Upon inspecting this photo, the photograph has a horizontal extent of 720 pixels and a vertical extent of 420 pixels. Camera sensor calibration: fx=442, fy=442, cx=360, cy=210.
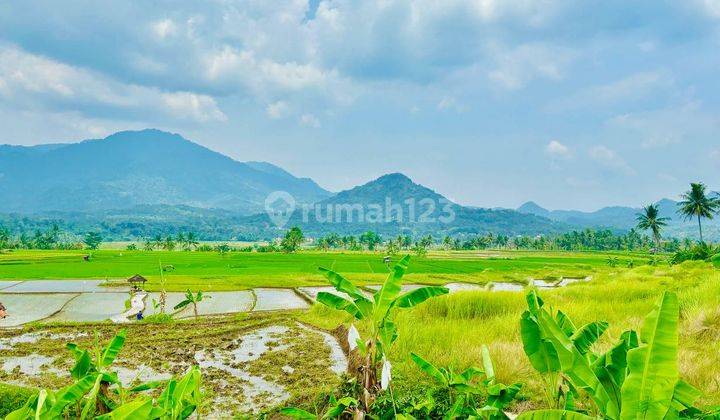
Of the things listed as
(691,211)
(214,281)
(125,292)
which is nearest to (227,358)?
(125,292)

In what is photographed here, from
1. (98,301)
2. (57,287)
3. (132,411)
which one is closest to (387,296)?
(132,411)

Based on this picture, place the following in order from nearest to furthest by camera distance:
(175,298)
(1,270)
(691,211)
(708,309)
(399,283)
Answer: (399,283) → (708,309) → (175,298) → (1,270) → (691,211)

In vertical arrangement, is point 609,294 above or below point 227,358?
above

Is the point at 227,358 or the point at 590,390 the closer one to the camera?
the point at 590,390

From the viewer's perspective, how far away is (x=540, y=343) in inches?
75.1

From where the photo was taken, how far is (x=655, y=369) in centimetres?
145

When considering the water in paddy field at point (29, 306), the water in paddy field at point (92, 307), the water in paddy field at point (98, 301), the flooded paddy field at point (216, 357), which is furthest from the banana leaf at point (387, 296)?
the water in paddy field at point (29, 306)

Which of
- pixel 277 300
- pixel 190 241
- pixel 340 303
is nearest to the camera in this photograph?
pixel 340 303

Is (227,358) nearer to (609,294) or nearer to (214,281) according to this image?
(609,294)

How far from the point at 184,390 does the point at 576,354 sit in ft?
5.74

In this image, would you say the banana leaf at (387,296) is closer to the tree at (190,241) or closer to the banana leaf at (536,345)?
the banana leaf at (536,345)

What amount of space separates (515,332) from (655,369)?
5.17m

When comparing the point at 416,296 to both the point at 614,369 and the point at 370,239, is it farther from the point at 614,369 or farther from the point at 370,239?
the point at 370,239

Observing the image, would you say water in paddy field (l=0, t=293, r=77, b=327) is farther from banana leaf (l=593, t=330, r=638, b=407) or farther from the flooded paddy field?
banana leaf (l=593, t=330, r=638, b=407)
